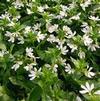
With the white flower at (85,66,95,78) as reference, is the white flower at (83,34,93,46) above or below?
above

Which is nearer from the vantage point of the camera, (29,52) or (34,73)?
(34,73)

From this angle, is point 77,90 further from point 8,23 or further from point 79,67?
point 8,23

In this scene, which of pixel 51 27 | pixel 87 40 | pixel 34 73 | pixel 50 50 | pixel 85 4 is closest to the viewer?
pixel 34 73

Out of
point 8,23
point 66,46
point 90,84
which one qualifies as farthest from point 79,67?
point 8,23

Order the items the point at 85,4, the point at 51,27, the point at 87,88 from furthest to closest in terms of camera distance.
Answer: the point at 85,4 → the point at 51,27 → the point at 87,88

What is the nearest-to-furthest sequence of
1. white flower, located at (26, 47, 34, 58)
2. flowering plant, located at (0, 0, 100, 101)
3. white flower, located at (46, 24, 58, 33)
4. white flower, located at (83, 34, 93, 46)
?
flowering plant, located at (0, 0, 100, 101) < white flower, located at (26, 47, 34, 58) < white flower, located at (83, 34, 93, 46) < white flower, located at (46, 24, 58, 33)

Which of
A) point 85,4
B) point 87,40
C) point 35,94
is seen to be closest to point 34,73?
point 35,94

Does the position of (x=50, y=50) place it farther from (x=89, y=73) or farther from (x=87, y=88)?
(x=87, y=88)

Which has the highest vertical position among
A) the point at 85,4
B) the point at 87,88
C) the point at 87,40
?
the point at 85,4

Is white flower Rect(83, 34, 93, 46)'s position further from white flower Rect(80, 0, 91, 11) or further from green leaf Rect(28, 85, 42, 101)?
green leaf Rect(28, 85, 42, 101)

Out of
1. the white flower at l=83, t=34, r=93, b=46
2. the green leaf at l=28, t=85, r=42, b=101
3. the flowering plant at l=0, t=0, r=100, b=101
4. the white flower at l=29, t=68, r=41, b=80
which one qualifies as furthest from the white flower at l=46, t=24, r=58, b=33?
the green leaf at l=28, t=85, r=42, b=101
